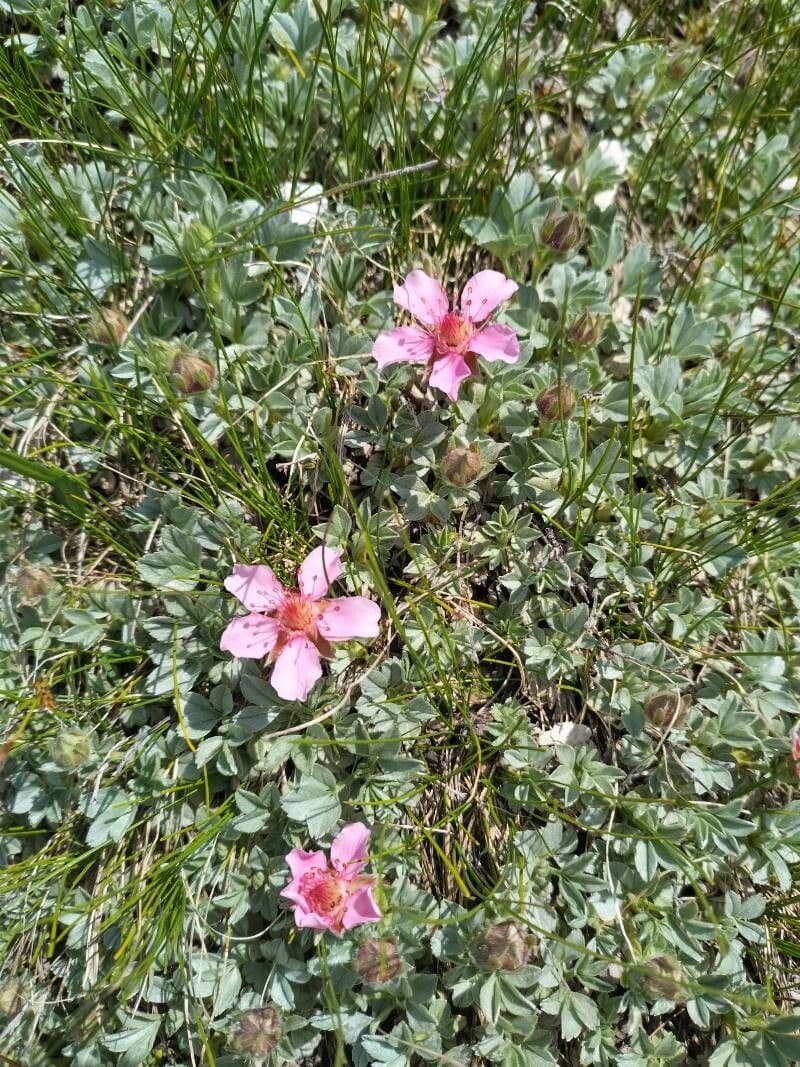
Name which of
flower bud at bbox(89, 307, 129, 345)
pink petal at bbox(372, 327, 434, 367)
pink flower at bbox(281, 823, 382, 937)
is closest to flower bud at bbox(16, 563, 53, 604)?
flower bud at bbox(89, 307, 129, 345)

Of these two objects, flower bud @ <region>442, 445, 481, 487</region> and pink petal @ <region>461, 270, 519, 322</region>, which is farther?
pink petal @ <region>461, 270, 519, 322</region>

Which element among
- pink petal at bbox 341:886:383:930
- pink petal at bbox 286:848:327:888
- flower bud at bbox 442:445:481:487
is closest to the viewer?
pink petal at bbox 341:886:383:930

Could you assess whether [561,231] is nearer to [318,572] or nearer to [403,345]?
[403,345]

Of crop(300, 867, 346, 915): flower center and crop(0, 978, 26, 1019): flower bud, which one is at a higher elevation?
crop(300, 867, 346, 915): flower center

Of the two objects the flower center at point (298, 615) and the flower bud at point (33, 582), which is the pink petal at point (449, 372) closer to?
the flower center at point (298, 615)

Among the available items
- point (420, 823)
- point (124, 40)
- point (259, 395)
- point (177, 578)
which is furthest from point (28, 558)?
point (124, 40)

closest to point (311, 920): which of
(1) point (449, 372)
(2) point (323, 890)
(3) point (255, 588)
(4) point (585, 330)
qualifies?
(2) point (323, 890)

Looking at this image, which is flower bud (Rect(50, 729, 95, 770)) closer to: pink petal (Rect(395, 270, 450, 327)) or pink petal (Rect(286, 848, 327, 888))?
pink petal (Rect(286, 848, 327, 888))
